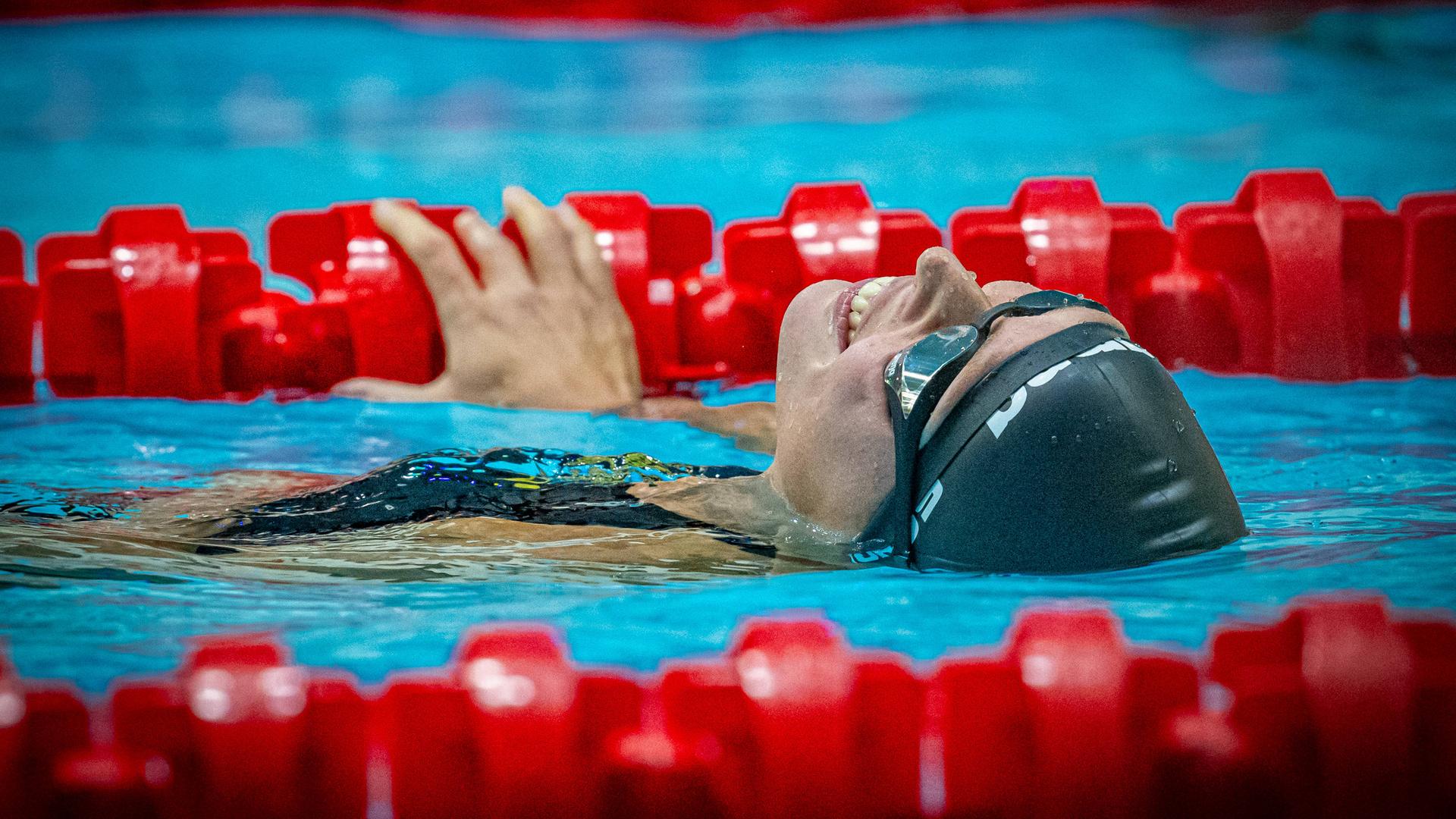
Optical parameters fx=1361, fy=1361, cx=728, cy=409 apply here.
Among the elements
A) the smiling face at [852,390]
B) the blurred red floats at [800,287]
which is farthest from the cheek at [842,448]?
the blurred red floats at [800,287]

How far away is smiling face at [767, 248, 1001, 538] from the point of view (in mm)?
1640

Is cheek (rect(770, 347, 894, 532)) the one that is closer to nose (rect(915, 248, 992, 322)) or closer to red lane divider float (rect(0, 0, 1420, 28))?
nose (rect(915, 248, 992, 322))

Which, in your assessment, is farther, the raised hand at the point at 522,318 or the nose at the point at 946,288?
the raised hand at the point at 522,318

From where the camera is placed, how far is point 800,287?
10.4 ft

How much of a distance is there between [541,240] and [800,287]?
61 cm

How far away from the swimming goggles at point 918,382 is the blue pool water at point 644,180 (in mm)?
73

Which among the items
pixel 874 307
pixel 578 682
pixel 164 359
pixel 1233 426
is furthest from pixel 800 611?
pixel 164 359

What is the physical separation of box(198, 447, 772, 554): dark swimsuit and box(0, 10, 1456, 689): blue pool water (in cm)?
14

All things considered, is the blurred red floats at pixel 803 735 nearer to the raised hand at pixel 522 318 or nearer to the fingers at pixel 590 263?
the raised hand at pixel 522 318

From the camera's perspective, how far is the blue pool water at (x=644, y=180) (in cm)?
156

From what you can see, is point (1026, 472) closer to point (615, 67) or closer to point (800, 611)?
point (800, 611)

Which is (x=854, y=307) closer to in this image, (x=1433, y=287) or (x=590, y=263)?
(x=590, y=263)

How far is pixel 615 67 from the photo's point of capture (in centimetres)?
852

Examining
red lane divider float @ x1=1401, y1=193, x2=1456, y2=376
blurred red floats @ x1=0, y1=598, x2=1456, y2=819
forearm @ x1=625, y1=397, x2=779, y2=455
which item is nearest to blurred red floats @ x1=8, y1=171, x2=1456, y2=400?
red lane divider float @ x1=1401, y1=193, x2=1456, y2=376
